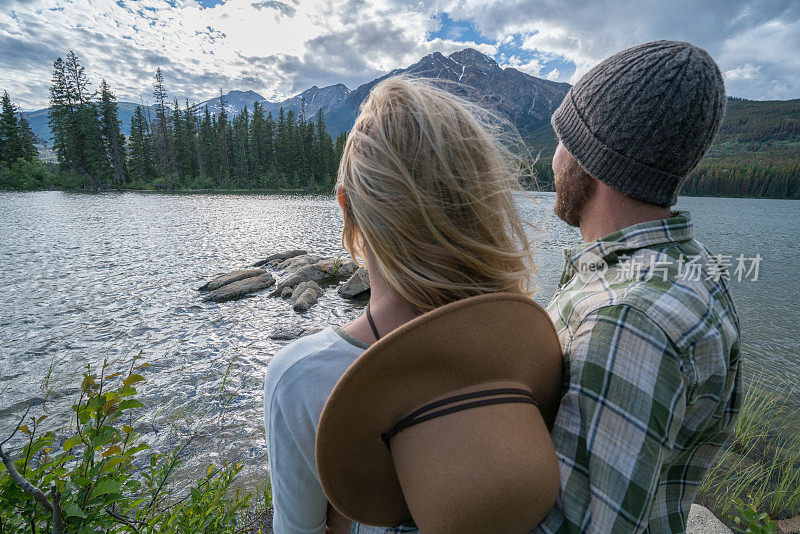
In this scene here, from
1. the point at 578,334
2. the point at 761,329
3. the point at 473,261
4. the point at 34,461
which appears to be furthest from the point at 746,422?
the point at 34,461

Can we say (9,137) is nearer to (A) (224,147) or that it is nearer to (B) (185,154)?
(B) (185,154)

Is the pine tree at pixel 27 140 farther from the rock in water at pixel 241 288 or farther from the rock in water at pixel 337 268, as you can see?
the rock in water at pixel 337 268

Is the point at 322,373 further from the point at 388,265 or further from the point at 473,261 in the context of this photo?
the point at 473,261

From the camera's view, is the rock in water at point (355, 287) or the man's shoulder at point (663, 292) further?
the rock in water at point (355, 287)

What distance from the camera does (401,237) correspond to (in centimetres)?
117

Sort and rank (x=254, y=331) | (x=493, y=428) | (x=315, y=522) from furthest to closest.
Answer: (x=254, y=331) → (x=315, y=522) → (x=493, y=428)

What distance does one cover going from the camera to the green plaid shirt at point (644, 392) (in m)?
1.08

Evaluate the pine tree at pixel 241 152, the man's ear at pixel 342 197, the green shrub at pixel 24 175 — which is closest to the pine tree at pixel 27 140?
the green shrub at pixel 24 175

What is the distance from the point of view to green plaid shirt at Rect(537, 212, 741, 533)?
1077 millimetres

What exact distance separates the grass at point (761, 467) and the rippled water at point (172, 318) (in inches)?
107

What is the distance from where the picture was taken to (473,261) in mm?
1208

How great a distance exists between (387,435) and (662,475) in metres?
1.10

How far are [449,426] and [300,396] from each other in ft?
1.58

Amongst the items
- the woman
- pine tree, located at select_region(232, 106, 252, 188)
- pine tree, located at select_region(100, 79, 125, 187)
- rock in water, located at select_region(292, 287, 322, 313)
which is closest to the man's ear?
the woman
